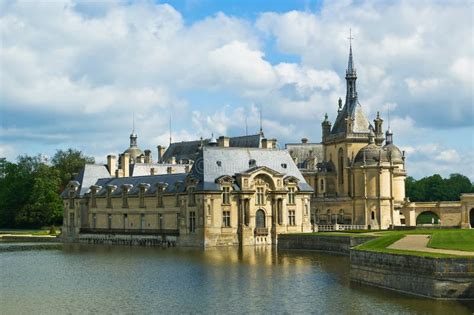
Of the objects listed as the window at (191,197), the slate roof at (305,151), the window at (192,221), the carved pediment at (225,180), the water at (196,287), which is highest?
the slate roof at (305,151)

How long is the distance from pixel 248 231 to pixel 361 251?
3833 cm

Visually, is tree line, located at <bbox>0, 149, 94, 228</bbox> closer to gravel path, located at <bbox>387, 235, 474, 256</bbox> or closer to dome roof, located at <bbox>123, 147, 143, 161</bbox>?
dome roof, located at <bbox>123, 147, 143, 161</bbox>

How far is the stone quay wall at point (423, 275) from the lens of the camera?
129 feet

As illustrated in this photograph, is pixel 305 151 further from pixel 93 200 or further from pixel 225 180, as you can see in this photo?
pixel 225 180

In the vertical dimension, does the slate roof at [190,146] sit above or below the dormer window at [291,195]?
Answer: above

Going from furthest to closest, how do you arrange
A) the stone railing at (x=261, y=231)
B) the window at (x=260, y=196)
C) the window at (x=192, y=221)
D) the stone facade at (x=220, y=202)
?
the window at (x=260, y=196) → the stone railing at (x=261, y=231) → the window at (x=192, y=221) → the stone facade at (x=220, y=202)

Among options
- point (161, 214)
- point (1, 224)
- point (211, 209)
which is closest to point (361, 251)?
point (211, 209)

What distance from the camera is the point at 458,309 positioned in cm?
3722

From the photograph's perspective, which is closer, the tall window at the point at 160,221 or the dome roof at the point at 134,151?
the tall window at the point at 160,221

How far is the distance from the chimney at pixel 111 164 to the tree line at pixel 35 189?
8.47m

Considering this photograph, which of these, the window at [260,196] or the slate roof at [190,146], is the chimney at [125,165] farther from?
the window at [260,196]

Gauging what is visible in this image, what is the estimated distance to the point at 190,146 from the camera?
135m

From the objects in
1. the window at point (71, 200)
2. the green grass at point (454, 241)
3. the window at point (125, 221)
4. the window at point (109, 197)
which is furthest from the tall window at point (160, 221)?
the green grass at point (454, 241)

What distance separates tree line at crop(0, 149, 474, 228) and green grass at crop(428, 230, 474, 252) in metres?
71.3
